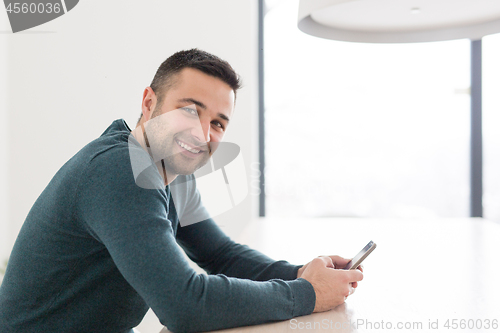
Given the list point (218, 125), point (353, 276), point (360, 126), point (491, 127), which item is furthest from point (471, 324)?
point (491, 127)

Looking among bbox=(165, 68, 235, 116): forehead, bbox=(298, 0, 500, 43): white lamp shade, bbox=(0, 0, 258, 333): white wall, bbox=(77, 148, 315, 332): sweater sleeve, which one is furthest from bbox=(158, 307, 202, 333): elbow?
bbox=(0, 0, 258, 333): white wall

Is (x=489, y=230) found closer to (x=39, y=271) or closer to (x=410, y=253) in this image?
(x=410, y=253)

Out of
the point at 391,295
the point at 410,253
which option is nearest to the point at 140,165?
the point at 391,295

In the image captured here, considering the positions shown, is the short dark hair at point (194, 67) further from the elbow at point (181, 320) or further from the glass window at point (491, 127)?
the glass window at point (491, 127)

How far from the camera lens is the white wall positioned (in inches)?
61.8

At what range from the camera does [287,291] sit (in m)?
0.74

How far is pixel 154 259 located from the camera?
62 centimetres

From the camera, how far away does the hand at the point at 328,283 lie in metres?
0.77

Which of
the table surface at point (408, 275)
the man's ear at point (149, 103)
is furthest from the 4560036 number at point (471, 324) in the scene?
the man's ear at point (149, 103)

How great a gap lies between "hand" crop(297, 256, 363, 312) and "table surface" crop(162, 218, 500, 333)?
21 millimetres

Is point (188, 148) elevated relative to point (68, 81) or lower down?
lower down

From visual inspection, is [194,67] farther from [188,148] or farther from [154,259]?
[154,259]

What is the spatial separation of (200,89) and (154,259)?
432mm

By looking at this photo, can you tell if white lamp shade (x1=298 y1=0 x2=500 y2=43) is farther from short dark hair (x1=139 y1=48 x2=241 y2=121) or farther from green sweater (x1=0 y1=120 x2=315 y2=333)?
green sweater (x1=0 y1=120 x2=315 y2=333)
